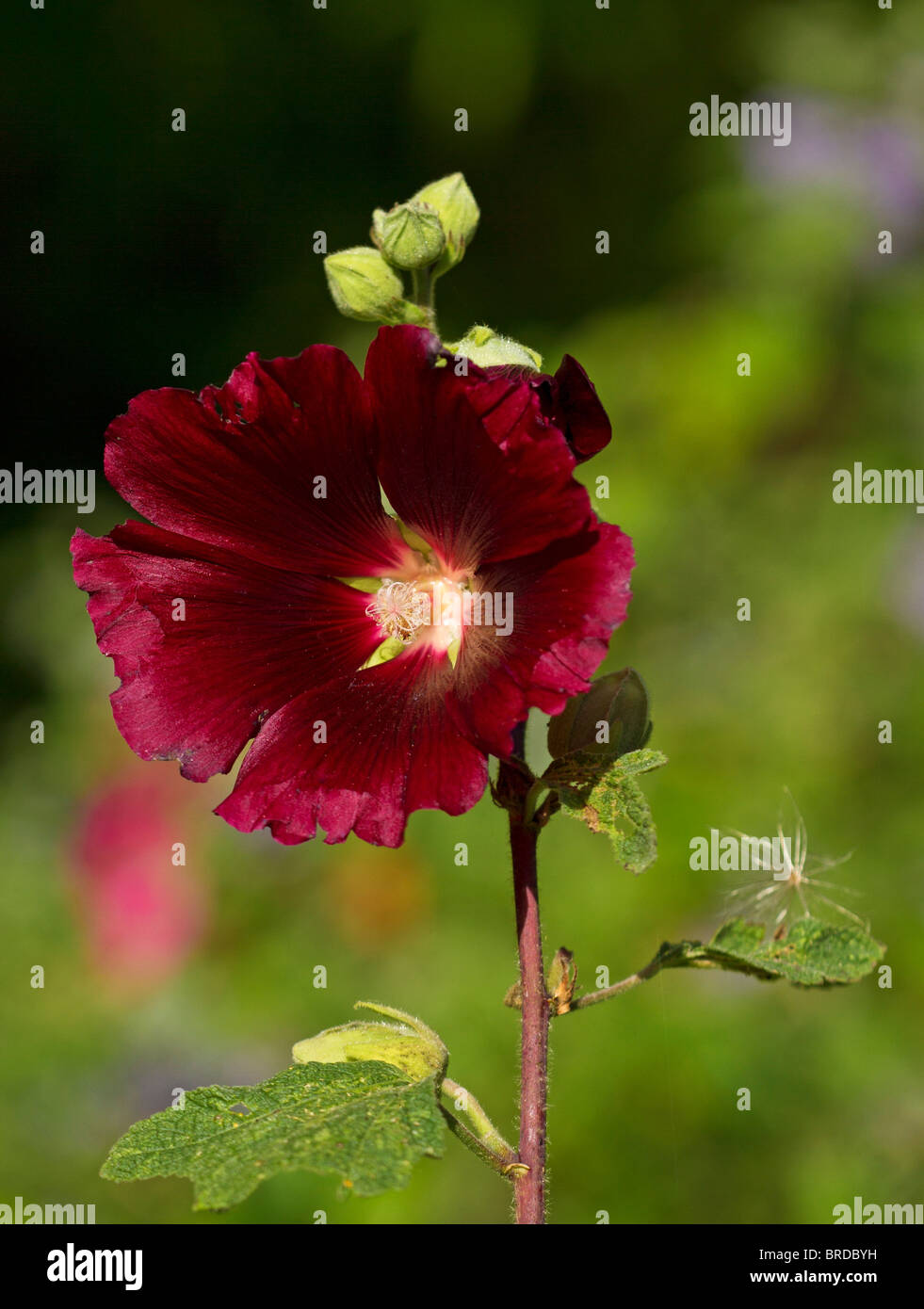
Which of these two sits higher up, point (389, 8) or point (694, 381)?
point (389, 8)

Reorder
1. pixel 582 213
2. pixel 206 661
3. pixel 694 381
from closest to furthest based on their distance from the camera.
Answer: pixel 206 661
pixel 694 381
pixel 582 213

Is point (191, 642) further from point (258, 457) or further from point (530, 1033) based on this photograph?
point (530, 1033)

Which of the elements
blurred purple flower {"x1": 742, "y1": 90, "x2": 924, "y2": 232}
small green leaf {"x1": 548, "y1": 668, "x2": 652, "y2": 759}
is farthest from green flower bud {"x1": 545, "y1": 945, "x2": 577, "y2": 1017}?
blurred purple flower {"x1": 742, "y1": 90, "x2": 924, "y2": 232}

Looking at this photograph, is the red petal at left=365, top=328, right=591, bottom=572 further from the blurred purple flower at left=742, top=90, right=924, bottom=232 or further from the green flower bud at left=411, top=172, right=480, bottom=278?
the blurred purple flower at left=742, top=90, right=924, bottom=232

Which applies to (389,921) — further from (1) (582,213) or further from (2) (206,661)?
(1) (582,213)

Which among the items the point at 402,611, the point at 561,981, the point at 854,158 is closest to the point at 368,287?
the point at 402,611

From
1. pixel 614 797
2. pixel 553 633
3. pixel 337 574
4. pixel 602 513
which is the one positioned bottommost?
pixel 614 797

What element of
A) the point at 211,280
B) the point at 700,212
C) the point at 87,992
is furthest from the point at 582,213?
the point at 87,992
